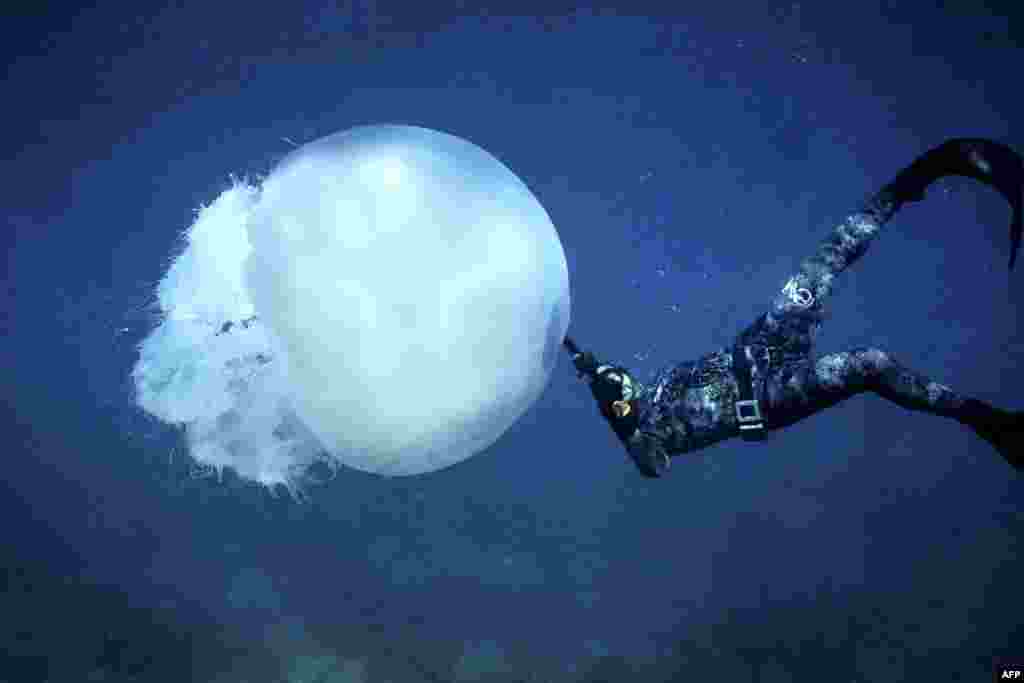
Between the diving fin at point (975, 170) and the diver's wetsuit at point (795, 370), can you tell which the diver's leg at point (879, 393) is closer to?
the diver's wetsuit at point (795, 370)

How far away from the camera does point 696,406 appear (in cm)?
557

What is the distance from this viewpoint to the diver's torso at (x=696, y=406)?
548cm

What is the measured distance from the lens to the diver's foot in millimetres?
4207

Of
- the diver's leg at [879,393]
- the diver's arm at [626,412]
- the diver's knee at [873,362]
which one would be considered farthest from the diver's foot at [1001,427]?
the diver's arm at [626,412]

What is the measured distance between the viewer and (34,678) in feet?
33.2

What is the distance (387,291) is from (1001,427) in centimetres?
445

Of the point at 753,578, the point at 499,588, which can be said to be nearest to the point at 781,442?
the point at 753,578

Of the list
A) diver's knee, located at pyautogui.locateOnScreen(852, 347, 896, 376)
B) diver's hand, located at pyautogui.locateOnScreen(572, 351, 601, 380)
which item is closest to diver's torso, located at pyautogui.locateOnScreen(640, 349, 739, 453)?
diver's hand, located at pyautogui.locateOnScreen(572, 351, 601, 380)

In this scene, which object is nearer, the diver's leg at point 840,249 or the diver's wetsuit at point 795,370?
the diver's wetsuit at point 795,370

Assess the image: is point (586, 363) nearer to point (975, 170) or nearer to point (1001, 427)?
point (1001, 427)

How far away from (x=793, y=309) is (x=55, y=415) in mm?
18994

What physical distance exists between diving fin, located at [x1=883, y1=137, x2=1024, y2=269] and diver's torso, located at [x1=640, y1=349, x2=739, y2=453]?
2.11 metres

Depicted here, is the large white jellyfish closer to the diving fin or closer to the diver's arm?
the diver's arm

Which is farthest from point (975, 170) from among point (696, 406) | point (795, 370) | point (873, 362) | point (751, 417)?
point (696, 406)
